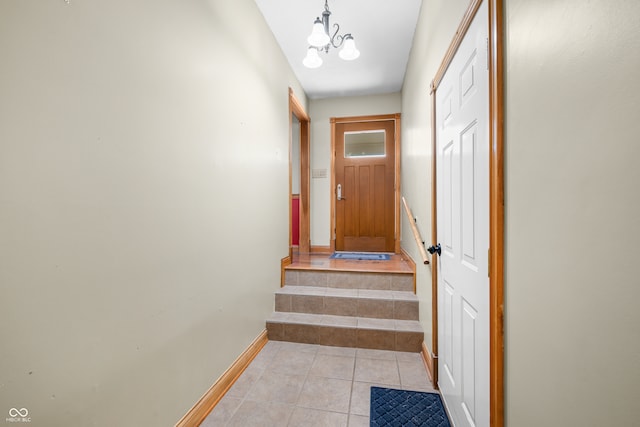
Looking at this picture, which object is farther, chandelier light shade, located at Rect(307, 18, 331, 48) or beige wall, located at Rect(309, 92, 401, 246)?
beige wall, located at Rect(309, 92, 401, 246)

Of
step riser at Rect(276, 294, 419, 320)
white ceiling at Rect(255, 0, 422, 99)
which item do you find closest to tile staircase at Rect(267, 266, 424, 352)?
step riser at Rect(276, 294, 419, 320)

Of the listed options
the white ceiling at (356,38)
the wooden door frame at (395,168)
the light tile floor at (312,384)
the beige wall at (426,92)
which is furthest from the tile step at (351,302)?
the white ceiling at (356,38)

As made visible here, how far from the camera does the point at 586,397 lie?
0.53 meters

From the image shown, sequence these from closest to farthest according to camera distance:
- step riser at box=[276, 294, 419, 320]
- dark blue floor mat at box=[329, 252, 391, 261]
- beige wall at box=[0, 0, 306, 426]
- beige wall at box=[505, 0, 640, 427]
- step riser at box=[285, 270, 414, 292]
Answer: beige wall at box=[505, 0, 640, 427] < beige wall at box=[0, 0, 306, 426] < step riser at box=[276, 294, 419, 320] < step riser at box=[285, 270, 414, 292] < dark blue floor mat at box=[329, 252, 391, 261]

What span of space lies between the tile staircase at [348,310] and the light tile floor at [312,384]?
9 centimetres

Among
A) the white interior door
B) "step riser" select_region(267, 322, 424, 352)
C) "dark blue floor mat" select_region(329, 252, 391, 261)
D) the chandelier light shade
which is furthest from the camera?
"dark blue floor mat" select_region(329, 252, 391, 261)

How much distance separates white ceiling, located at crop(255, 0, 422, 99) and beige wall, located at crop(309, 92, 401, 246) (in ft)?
0.76

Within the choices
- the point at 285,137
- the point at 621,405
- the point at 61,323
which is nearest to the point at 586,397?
the point at 621,405

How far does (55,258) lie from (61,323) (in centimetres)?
21

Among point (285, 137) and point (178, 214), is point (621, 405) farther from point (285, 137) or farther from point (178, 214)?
point (285, 137)

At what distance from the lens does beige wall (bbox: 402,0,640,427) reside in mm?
445

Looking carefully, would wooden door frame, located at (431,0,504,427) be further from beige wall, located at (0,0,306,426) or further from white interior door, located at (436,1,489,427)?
beige wall, located at (0,0,306,426)

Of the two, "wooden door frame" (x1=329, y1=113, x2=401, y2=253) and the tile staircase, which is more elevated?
"wooden door frame" (x1=329, y1=113, x2=401, y2=253)

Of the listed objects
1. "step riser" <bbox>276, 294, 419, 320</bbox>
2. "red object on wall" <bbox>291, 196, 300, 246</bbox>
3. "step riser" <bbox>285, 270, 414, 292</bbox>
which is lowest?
"step riser" <bbox>276, 294, 419, 320</bbox>
